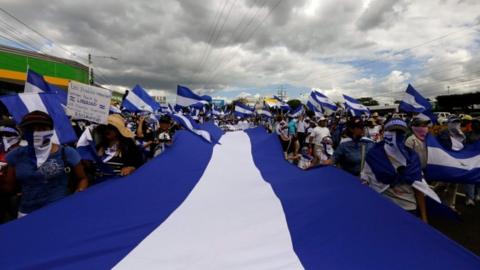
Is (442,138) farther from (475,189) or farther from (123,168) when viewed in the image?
(123,168)

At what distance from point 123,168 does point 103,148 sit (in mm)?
435

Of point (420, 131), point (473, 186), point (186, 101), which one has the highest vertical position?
point (186, 101)

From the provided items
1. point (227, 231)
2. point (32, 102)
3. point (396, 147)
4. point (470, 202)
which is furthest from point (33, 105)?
point (470, 202)

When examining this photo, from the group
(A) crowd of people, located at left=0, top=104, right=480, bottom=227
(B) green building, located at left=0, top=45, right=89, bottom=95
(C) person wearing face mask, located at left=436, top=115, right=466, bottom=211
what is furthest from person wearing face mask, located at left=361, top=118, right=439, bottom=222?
(B) green building, located at left=0, top=45, right=89, bottom=95

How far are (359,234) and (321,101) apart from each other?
12.2m

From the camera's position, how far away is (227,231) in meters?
2.32

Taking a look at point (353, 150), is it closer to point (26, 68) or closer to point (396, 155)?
point (396, 155)

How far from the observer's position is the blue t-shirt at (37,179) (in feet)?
8.45

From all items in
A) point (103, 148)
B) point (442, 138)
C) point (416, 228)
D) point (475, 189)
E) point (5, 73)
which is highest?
point (5, 73)

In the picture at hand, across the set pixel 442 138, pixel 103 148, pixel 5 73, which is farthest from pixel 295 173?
pixel 5 73

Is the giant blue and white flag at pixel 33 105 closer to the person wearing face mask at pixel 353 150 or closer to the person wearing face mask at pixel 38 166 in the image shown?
the person wearing face mask at pixel 38 166

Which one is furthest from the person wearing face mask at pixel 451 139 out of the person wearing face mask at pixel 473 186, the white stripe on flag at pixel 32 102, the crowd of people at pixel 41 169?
the white stripe on flag at pixel 32 102

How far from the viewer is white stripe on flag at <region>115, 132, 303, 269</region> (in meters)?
1.91

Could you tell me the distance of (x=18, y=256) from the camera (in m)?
1.87
